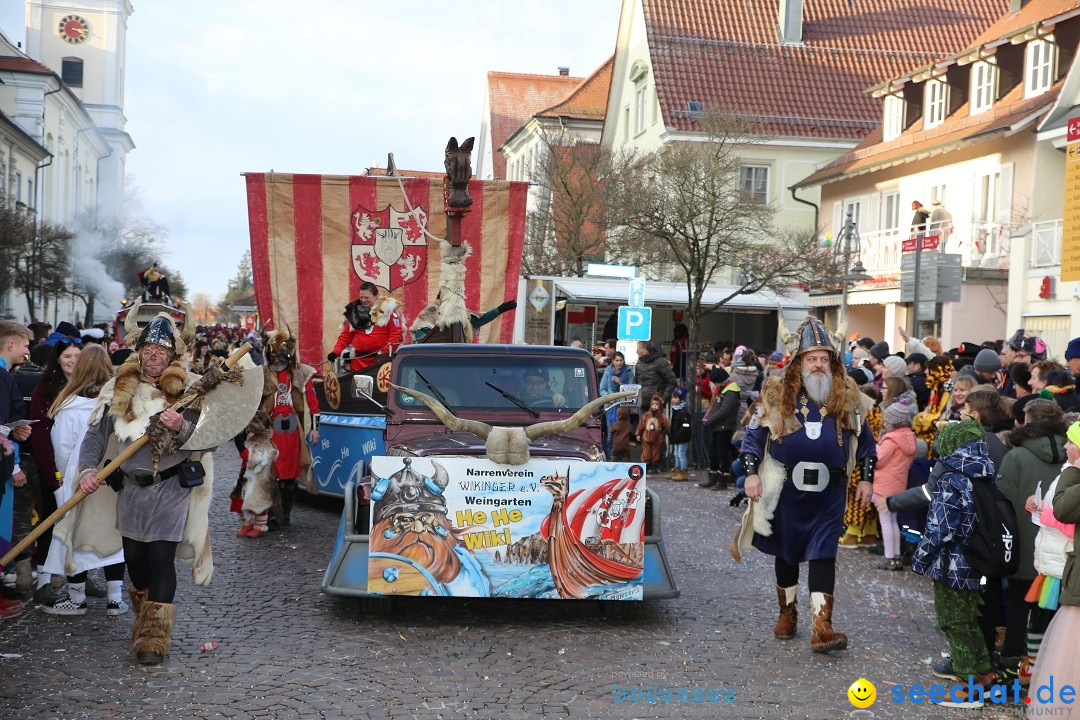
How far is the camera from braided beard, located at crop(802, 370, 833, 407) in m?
7.65

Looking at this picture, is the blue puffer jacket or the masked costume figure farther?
the masked costume figure

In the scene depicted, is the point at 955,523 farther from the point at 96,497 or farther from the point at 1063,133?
the point at 1063,133

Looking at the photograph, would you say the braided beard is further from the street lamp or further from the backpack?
the street lamp

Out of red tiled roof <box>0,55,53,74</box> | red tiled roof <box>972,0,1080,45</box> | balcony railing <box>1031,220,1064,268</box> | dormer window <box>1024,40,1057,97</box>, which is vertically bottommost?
balcony railing <box>1031,220,1064,268</box>

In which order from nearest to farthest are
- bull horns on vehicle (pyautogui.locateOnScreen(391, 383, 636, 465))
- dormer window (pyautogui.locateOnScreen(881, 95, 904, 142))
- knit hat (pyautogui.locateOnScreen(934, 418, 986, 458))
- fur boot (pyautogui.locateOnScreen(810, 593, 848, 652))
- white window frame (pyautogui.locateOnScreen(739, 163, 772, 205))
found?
knit hat (pyautogui.locateOnScreen(934, 418, 986, 458)) < fur boot (pyautogui.locateOnScreen(810, 593, 848, 652)) < bull horns on vehicle (pyautogui.locateOnScreen(391, 383, 636, 465)) < dormer window (pyautogui.locateOnScreen(881, 95, 904, 142)) < white window frame (pyautogui.locateOnScreen(739, 163, 772, 205))

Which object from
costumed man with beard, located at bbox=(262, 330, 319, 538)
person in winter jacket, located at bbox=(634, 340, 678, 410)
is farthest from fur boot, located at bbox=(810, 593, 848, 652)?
person in winter jacket, located at bbox=(634, 340, 678, 410)

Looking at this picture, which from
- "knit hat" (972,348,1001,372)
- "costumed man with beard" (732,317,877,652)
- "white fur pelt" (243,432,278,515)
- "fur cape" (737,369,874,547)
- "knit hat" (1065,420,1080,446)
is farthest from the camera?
"white fur pelt" (243,432,278,515)

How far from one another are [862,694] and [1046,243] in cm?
1925

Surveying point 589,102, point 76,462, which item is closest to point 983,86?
point 76,462

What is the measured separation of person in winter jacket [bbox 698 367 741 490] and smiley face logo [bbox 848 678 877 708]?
952 centimetres

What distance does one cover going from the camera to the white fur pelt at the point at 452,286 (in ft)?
44.4

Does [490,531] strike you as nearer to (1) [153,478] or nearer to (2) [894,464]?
(1) [153,478]

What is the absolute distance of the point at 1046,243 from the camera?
2347 centimetres

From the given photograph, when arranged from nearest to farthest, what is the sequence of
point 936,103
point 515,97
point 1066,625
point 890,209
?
point 1066,625 → point 936,103 → point 890,209 → point 515,97
